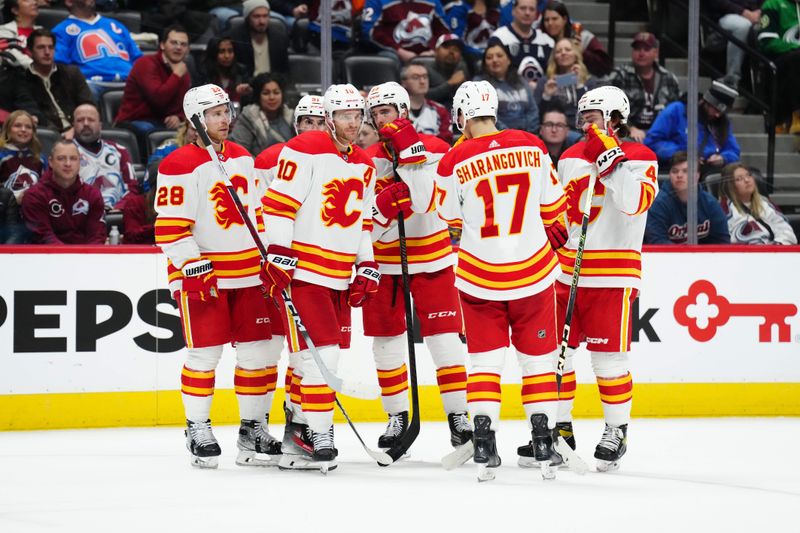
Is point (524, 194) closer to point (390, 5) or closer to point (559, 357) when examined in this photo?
point (559, 357)

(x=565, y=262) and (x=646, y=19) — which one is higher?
(x=646, y=19)

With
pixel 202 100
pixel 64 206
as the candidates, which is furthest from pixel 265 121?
pixel 202 100

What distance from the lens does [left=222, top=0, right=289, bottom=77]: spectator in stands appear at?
6.79 m

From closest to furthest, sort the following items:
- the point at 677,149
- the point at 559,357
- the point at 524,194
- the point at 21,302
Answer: the point at 524,194 → the point at 559,357 → the point at 21,302 → the point at 677,149

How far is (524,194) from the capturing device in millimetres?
4203

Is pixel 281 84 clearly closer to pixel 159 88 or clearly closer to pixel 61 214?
pixel 159 88

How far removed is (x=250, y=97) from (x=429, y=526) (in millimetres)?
3635

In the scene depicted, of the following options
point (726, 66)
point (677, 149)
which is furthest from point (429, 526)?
point (726, 66)

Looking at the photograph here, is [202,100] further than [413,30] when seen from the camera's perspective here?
No

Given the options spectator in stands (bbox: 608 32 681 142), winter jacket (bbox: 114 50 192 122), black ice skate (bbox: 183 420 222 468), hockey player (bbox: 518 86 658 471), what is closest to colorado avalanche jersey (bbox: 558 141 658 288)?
hockey player (bbox: 518 86 658 471)

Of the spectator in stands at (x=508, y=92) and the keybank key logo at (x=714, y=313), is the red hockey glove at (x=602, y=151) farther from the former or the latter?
the spectator in stands at (x=508, y=92)

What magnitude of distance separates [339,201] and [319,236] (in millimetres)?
154

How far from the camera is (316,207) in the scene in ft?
14.5

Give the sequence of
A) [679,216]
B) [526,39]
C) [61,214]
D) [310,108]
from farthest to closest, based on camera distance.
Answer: [526,39] → [679,216] → [61,214] → [310,108]
